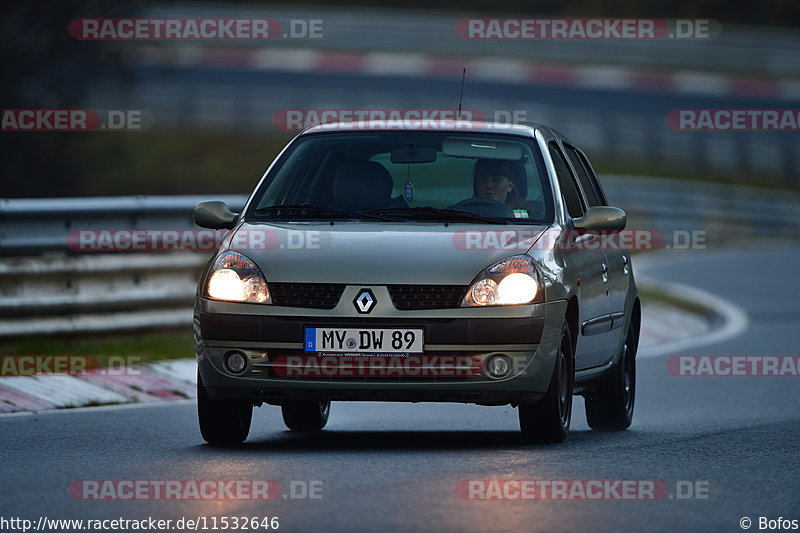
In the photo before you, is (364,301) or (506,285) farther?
(506,285)

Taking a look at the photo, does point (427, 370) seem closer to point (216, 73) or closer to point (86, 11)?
point (86, 11)

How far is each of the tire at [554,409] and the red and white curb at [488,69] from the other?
41584mm

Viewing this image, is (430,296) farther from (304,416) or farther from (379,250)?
(304,416)

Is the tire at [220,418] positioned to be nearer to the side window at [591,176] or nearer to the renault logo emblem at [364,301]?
the renault logo emblem at [364,301]

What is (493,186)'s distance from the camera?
10.0 m

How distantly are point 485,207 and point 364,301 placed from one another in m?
1.14

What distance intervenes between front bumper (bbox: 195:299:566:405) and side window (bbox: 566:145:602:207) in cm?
223

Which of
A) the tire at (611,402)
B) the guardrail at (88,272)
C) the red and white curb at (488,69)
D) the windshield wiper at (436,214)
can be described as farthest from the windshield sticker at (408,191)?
the red and white curb at (488,69)

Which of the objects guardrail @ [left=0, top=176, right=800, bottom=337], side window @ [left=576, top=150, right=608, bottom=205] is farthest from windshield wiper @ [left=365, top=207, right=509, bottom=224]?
guardrail @ [left=0, top=176, right=800, bottom=337]

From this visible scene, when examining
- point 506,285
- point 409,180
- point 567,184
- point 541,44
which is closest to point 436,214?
point 409,180

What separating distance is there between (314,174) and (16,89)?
21151 mm

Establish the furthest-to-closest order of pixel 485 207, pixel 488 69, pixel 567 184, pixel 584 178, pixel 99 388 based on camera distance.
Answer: pixel 488 69
pixel 99 388
pixel 584 178
pixel 567 184
pixel 485 207

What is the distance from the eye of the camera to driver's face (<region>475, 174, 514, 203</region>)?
1000 centimetres

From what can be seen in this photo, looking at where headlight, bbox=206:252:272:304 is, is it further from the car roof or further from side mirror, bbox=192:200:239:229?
the car roof
